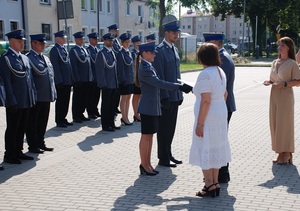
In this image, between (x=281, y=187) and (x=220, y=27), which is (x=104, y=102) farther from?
(x=220, y=27)

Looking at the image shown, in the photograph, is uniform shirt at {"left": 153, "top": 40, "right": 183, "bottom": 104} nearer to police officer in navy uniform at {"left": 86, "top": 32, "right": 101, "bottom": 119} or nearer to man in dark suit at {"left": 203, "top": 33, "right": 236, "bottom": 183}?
man in dark suit at {"left": 203, "top": 33, "right": 236, "bottom": 183}

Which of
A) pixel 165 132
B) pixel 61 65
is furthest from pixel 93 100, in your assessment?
pixel 165 132

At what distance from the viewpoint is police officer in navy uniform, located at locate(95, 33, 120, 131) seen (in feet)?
31.6

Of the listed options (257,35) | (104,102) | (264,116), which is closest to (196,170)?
(104,102)

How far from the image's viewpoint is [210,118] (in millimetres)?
5102

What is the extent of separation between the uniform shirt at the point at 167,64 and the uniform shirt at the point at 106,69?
3.16 metres

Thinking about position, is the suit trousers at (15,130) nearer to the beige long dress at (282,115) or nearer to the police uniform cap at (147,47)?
the police uniform cap at (147,47)

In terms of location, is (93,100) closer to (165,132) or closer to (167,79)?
(165,132)

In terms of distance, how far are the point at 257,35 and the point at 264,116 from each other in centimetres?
4297

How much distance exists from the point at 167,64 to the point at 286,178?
2.18 meters

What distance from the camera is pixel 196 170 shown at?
6559 mm

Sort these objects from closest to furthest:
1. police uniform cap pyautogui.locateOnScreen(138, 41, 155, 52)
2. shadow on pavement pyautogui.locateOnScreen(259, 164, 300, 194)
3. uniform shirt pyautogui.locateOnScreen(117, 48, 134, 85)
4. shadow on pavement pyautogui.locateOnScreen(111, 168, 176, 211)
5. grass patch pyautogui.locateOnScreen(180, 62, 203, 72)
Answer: shadow on pavement pyautogui.locateOnScreen(111, 168, 176, 211) → shadow on pavement pyautogui.locateOnScreen(259, 164, 300, 194) → police uniform cap pyautogui.locateOnScreen(138, 41, 155, 52) → uniform shirt pyautogui.locateOnScreen(117, 48, 134, 85) → grass patch pyautogui.locateOnScreen(180, 62, 203, 72)

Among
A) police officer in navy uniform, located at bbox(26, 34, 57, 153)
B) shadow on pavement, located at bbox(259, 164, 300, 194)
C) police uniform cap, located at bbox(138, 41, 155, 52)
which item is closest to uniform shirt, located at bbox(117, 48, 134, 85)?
police officer in navy uniform, located at bbox(26, 34, 57, 153)

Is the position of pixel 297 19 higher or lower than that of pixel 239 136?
higher
